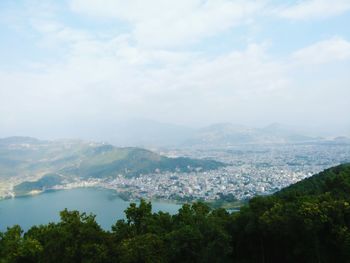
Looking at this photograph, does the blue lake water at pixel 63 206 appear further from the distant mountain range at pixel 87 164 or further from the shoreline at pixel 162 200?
the distant mountain range at pixel 87 164

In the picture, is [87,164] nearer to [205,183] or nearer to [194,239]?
[205,183]

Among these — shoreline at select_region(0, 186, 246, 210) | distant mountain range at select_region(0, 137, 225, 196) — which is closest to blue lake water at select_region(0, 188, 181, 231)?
shoreline at select_region(0, 186, 246, 210)

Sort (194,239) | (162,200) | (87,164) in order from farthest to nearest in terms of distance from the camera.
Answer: (87,164) → (162,200) → (194,239)

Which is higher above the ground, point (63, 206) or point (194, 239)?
point (194, 239)

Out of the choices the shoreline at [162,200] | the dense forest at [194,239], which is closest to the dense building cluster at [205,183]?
the shoreline at [162,200]

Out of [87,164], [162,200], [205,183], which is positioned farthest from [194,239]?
[87,164]

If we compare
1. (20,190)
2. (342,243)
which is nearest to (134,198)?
(20,190)

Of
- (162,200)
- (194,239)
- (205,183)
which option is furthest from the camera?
(205,183)

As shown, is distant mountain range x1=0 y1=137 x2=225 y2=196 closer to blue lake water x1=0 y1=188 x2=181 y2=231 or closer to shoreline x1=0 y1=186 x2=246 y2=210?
shoreline x1=0 y1=186 x2=246 y2=210

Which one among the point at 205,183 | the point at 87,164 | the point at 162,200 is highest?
the point at 87,164
